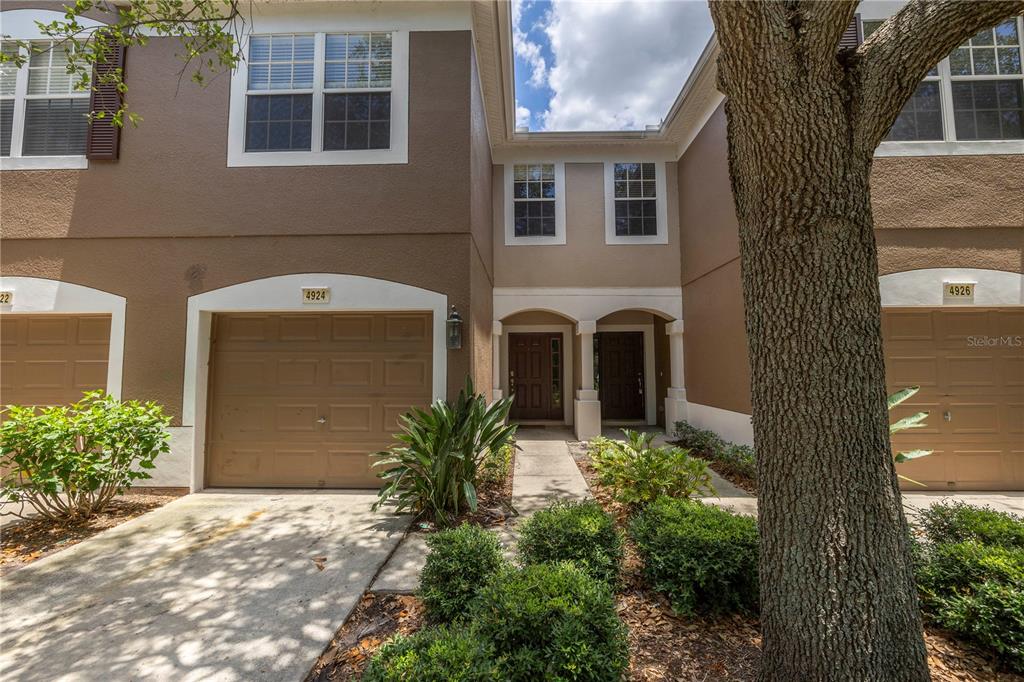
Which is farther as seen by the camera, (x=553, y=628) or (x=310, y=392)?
(x=310, y=392)

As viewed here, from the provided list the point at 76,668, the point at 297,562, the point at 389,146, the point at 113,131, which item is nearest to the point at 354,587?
the point at 297,562

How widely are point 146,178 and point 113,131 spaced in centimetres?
73

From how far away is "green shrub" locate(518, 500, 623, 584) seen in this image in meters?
2.73

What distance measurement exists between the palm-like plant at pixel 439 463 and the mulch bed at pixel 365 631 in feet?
4.08

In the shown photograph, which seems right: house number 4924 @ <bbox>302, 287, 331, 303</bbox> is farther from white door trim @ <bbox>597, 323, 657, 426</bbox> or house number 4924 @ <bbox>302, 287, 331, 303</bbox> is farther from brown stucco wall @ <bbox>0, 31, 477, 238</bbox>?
white door trim @ <bbox>597, 323, 657, 426</bbox>

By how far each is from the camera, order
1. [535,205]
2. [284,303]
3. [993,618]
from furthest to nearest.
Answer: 1. [535,205]
2. [284,303]
3. [993,618]

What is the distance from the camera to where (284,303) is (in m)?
5.31

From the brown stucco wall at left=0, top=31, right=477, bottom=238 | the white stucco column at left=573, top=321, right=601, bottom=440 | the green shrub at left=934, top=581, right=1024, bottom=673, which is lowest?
the green shrub at left=934, top=581, right=1024, bottom=673

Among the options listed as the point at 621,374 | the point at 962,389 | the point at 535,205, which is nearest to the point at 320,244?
the point at 535,205

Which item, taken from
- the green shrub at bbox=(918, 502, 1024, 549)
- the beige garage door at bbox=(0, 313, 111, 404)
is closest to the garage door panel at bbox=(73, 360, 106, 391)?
the beige garage door at bbox=(0, 313, 111, 404)

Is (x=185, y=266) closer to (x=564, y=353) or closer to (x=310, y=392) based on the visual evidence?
(x=310, y=392)

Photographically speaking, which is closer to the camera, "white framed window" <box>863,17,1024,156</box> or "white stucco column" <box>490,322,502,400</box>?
"white framed window" <box>863,17,1024,156</box>

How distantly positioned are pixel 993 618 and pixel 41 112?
10.4 metres

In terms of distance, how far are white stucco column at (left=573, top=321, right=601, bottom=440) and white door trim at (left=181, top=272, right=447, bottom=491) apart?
4.15 metres
